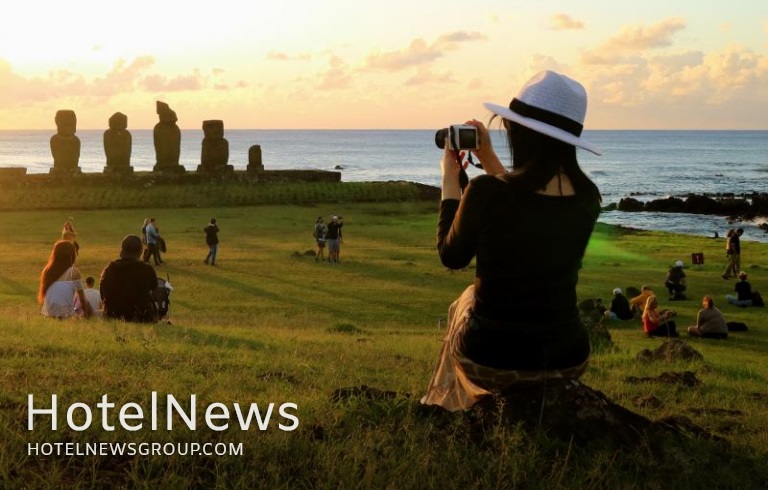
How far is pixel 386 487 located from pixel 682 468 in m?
1.77

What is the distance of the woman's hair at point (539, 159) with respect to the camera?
4805mm

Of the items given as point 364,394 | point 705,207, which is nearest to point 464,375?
point 364,394

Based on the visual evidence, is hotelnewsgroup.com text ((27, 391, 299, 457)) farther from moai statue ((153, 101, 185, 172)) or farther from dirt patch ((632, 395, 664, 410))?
moai statue ((153, 101, 185, 172))

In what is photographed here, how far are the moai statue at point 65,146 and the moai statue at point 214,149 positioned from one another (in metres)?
10.0

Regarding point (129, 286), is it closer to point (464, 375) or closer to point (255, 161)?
point (464, 375)

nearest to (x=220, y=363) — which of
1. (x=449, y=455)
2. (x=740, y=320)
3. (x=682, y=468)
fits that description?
(x=449, y=455)

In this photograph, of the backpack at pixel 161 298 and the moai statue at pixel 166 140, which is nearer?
the backpack at pixel 161 298

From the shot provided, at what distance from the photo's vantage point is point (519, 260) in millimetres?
4867

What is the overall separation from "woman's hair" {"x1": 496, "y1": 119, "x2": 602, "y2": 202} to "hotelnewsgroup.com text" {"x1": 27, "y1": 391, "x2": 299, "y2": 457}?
214 centimetres

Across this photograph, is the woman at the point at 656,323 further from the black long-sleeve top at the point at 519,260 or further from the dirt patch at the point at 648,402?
the black long-sleeve top at the point at 519,260

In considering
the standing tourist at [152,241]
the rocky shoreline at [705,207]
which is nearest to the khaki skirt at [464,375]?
the standing tourist at [152,241]

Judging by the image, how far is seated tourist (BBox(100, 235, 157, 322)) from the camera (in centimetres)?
1152

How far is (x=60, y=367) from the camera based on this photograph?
23.6 feet

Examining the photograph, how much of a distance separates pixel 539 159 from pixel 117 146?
2548 inches
